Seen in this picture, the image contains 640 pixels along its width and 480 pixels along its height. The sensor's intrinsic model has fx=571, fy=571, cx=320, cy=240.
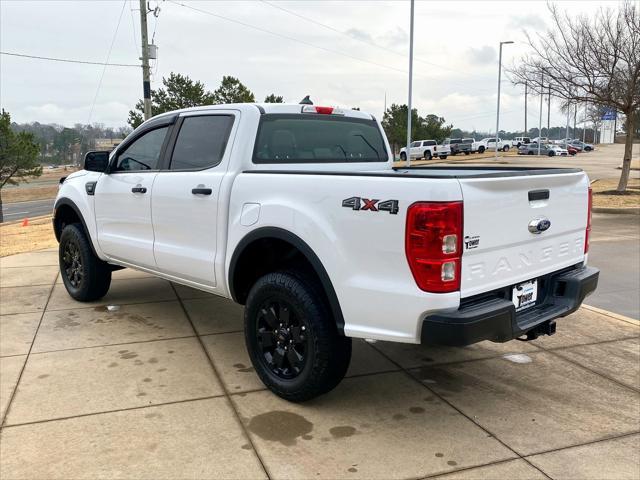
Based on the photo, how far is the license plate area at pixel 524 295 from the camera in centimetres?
326

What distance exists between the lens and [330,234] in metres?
3.14

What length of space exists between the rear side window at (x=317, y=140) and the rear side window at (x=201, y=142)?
30 centimetres

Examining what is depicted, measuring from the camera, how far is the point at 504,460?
299 cm

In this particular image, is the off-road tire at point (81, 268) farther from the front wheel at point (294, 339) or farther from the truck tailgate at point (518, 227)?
the truck tailgate at point (518, 227)

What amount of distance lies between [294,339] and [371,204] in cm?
106

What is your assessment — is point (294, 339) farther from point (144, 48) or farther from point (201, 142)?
point (144, 48)

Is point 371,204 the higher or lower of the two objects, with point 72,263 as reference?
higher

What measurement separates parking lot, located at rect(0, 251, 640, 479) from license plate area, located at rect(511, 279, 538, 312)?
714mm

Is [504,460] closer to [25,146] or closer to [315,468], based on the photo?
[315,468]

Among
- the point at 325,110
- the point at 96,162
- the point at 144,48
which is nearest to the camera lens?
the point at 325,110

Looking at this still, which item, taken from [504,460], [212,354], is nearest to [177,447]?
[212,354]

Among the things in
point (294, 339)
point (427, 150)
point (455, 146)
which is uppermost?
point (455, 146)

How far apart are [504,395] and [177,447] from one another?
2126mm

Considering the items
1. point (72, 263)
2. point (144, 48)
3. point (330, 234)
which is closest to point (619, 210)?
point (72, 263)
